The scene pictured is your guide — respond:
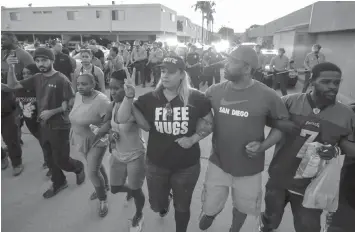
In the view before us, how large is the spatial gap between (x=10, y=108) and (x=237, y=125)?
3570 millimetres

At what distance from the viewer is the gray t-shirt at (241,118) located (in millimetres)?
2451

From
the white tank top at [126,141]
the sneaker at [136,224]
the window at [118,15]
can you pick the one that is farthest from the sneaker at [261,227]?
the window at [118,15]

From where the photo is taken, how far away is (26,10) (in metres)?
42.5

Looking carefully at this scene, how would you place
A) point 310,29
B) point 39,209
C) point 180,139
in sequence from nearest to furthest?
point 180,139 → point 39,209 → point 310,29

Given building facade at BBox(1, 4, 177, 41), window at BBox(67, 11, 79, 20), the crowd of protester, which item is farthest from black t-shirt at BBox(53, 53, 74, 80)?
window at BBox(67, 11, 79, 20)

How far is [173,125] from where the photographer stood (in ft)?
8.18

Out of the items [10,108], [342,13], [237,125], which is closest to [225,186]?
[237,125]

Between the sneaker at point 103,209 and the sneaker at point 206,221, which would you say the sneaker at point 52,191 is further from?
the sneaker at point 206,221

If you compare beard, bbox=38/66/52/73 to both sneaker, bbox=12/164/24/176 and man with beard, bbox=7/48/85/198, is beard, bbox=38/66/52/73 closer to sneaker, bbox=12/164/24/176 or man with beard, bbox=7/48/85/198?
man with beard, bbox=7/48/85/198

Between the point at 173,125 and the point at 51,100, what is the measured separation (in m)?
1.97

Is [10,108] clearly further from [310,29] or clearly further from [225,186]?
[310,29]

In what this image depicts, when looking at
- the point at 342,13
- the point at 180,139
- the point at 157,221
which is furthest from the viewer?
the point at 342,13

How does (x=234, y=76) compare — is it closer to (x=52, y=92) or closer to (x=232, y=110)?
(x=232, y=110)

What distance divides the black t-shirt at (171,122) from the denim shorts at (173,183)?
0.07 meters
